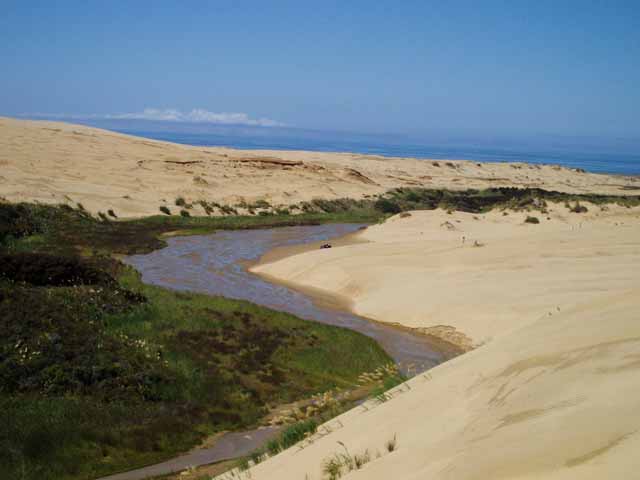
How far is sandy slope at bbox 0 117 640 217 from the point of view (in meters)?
44.0

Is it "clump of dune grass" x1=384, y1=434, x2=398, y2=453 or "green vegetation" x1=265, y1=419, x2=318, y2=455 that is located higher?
"clump of dune grass" x1=384, y1=434, x2=398, y2=453

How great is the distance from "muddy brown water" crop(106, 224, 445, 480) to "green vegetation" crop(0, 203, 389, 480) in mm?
515

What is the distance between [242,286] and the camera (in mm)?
25141

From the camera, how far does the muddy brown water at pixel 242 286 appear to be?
10.9 metres

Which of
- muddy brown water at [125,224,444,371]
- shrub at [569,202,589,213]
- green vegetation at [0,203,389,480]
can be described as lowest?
muddy brown water at [125,224,444,371]

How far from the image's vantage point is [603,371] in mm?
4766

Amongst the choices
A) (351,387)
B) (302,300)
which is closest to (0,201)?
(302,300)

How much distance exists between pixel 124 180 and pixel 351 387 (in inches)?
1627

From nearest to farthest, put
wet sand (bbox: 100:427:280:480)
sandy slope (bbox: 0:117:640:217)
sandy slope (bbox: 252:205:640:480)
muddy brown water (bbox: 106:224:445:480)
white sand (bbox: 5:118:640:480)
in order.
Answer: sandy slope (bbox: 252:205:640:480), white sand (bbox: 5:118:640:480), wet sand (bbox: 100:427:280:480), muddy brown water (bbox: 106:224:445:480), sandy slope (bbox: 0:117:640:217)

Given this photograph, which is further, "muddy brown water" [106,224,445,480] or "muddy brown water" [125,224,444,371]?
"muddy brown water" [125,224,444,371]

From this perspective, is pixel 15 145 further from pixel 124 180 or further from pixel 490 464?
pixel 490 464

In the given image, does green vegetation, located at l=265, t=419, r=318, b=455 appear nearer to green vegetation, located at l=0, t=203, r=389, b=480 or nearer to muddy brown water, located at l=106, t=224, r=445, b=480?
green vegetation, located at l=0, t=203, r=389, b=480

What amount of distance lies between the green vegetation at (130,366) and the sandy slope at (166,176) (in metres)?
24.6

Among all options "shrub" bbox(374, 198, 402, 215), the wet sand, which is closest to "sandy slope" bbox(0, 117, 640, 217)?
"shrub" bbox(374, 198, 402, 215)
